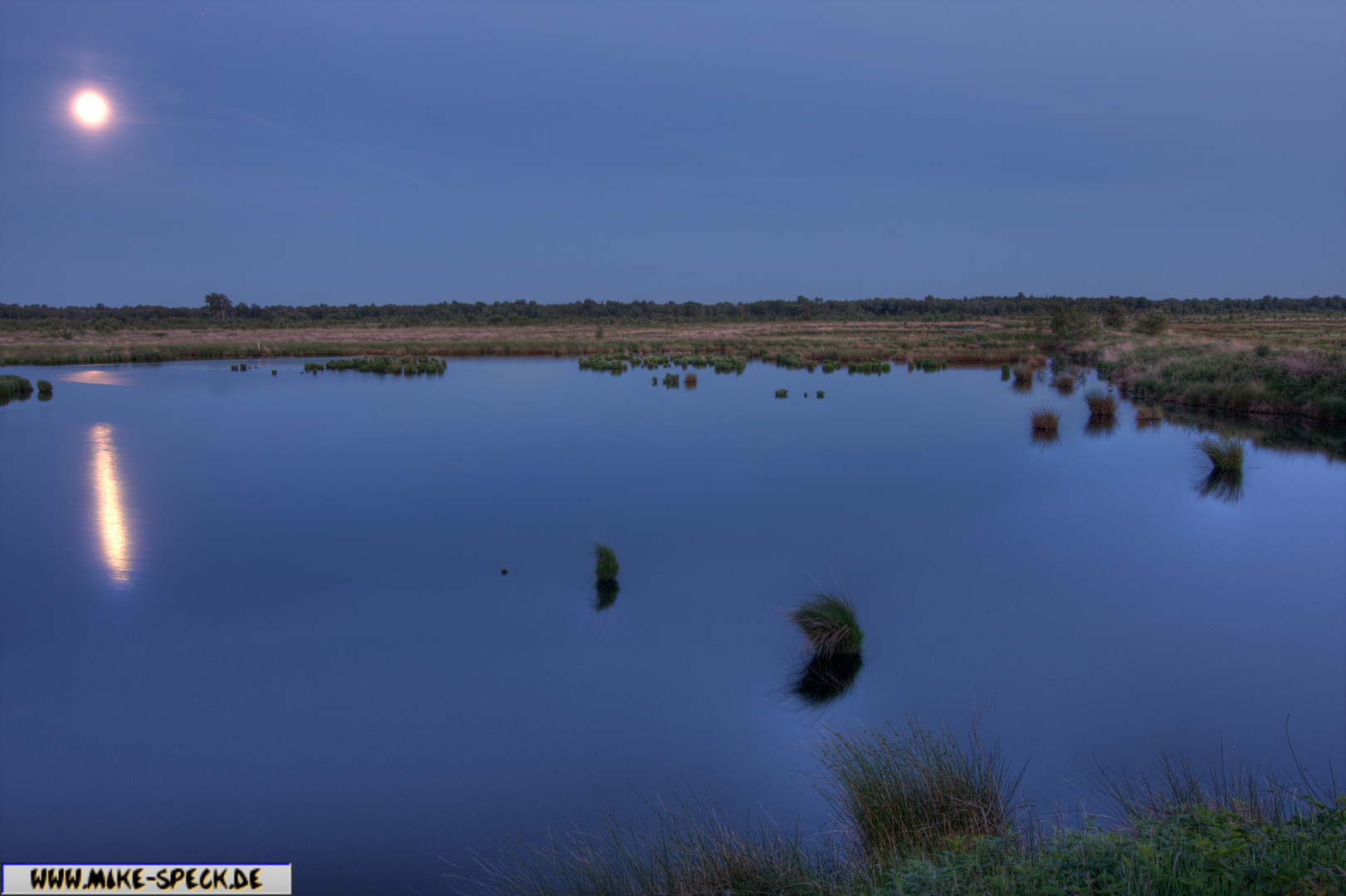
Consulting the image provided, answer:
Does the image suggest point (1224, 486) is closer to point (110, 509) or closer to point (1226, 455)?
point (1226, 455)

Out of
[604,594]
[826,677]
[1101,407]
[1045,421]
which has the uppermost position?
[1101,407]

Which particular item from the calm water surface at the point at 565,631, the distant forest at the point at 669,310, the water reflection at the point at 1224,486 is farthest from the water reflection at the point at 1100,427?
the distant forest at the point at 669,310

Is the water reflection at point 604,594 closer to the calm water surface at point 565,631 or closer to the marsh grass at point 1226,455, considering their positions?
the calm water surface at point 565,631

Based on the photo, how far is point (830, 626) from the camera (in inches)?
269

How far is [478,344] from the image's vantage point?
49.6 metres

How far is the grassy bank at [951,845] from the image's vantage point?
2.70 m

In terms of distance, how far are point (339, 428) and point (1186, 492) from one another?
18295 millimetres

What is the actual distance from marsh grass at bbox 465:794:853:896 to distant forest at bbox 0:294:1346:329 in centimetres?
7996

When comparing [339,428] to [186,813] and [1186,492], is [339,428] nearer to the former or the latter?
[186,813]

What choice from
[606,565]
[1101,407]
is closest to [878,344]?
[1101,407]

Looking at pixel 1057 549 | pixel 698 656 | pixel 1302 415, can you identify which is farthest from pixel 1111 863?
pixel 1302 415

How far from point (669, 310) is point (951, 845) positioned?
10809cm

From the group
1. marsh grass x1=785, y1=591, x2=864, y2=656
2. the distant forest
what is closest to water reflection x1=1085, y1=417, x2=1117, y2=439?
marsh grass x1=785, y1=591, x2=864, y2=656

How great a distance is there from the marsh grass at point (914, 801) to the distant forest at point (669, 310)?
80384 millimetres
